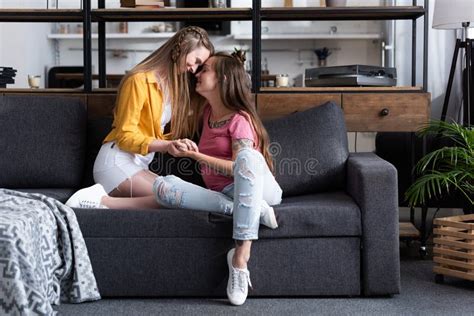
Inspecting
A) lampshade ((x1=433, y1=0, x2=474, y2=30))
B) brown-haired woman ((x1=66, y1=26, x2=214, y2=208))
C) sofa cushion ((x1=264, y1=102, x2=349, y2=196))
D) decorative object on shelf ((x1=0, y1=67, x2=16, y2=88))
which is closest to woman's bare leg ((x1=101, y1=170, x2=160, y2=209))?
brown-haired woman ((x1=66, y1=26, x2=214, y2=208))

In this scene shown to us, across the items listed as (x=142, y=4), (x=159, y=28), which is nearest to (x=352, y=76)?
(x=142, y=4)

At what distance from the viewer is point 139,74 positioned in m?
3.28

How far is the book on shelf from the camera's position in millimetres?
3961

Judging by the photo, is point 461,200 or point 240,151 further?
point 461,200

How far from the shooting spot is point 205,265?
2916 millimetres

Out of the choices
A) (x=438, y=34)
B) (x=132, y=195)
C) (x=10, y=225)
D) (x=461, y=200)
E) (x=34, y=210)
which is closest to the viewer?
(x=10, y=225)

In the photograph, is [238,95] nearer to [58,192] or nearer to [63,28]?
[58,192]

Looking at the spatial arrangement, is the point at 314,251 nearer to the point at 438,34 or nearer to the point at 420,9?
the point at 420,9

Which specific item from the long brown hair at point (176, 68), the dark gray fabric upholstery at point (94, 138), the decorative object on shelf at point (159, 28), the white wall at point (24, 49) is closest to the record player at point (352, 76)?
the long brown hair at point (176, 68)

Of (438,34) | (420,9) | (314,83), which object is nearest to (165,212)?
(314,83)

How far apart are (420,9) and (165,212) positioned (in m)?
1.82

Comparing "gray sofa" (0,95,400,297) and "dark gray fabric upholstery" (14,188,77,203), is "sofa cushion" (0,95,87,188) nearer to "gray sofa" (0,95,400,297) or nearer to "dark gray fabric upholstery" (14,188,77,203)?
"dark gray fabric upholstery" (14,188,77,203)

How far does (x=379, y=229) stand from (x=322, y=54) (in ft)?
18.6

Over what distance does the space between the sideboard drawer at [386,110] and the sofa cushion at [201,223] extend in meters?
0.99
